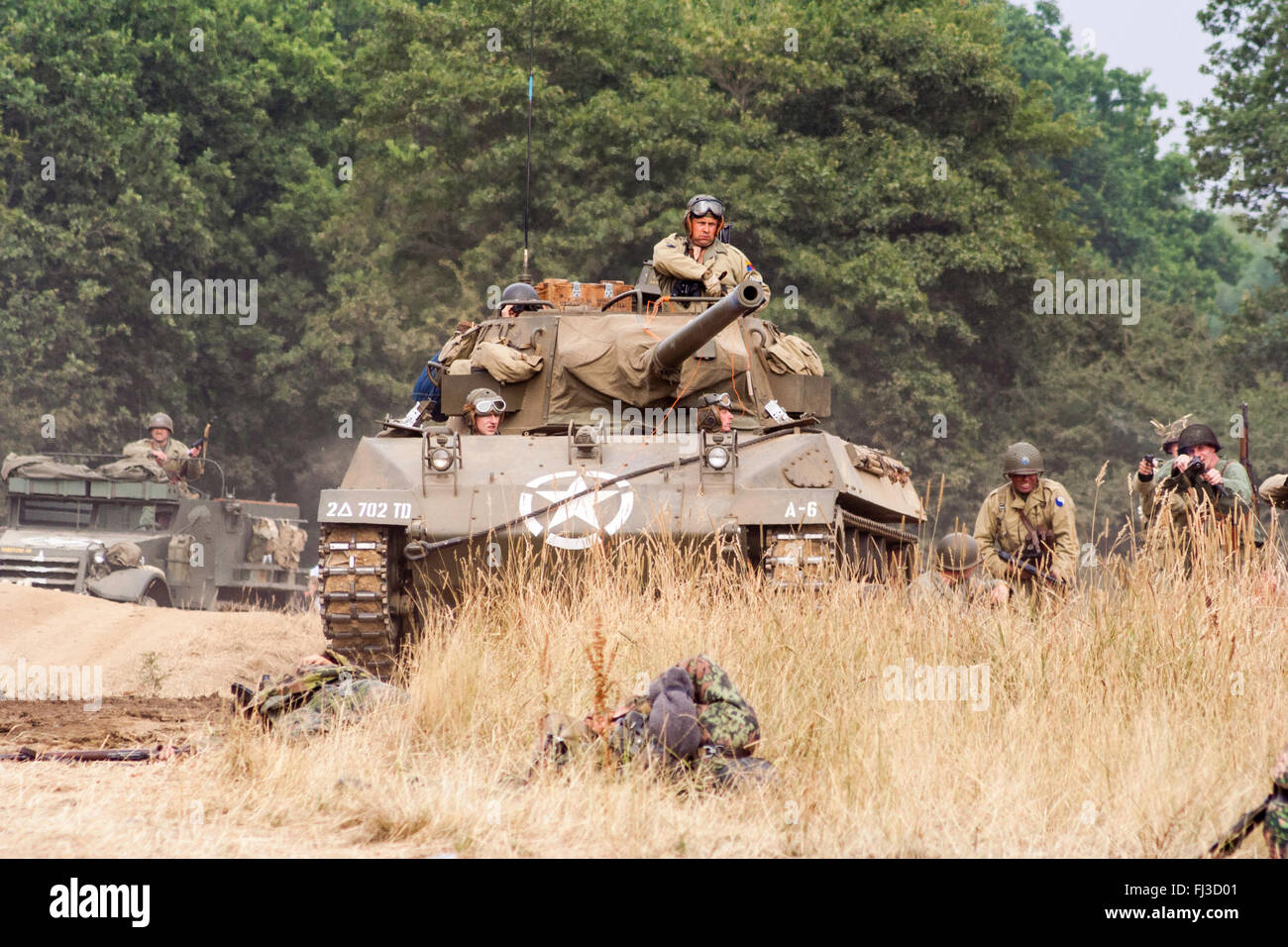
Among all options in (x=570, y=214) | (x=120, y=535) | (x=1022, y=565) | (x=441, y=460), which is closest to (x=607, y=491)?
(x=441, y=460)

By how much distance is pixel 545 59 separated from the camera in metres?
30.5

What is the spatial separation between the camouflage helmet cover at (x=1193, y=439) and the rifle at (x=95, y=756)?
6.16m

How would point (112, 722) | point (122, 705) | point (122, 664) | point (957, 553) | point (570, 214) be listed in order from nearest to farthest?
point (112, 722)
point (957, 553)
point (122, 705)
point (122, 664)
point (570, 214)

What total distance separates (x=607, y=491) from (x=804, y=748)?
369 centimetres

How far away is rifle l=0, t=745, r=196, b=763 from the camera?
319 inches

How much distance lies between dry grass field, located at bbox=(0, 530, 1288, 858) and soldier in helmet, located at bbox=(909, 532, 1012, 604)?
226mm

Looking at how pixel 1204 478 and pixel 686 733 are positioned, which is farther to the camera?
pixel 1204 478

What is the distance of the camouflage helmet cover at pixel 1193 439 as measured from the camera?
11.0m

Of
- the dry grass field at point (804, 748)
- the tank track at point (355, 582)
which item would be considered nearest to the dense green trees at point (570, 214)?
the tank track at point (355, 582)

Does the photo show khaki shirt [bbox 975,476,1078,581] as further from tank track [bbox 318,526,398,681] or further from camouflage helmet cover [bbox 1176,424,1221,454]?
tank track [bbox 318,526,398,681]

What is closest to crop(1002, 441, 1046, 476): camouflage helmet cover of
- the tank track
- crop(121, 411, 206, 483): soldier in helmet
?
the tank track

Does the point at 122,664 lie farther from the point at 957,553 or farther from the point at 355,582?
the point at 957,553

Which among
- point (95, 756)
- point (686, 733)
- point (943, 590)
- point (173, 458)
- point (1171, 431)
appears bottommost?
point (95, 756)

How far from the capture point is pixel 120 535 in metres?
20.1
